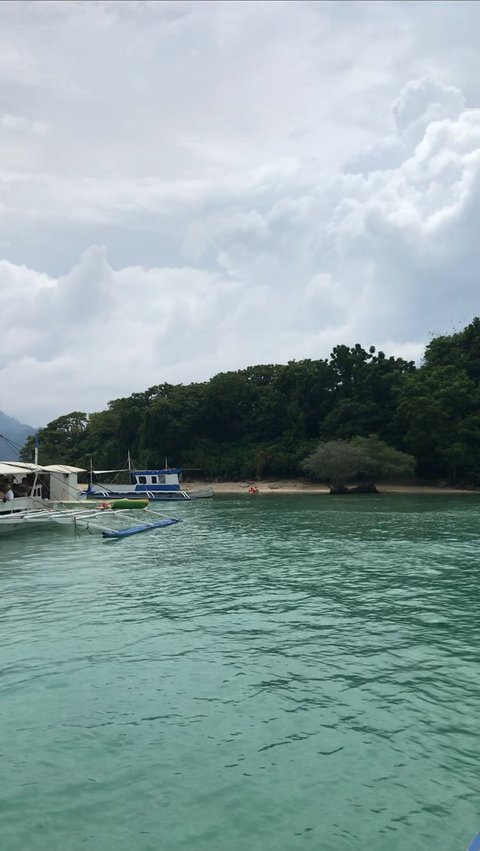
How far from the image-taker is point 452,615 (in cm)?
1540

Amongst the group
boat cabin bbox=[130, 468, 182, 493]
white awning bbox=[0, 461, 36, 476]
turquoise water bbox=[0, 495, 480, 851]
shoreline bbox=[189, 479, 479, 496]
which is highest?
white awning bbox=[0, 461, 36, 476]

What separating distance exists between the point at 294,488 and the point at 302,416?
Answer: 1052cm

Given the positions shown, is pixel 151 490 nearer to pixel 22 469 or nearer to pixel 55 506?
pixel 55 506

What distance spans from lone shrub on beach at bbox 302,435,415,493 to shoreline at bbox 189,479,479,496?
3.44m

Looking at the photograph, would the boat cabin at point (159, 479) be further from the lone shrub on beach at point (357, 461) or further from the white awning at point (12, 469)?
the white awning at point (12, 469)

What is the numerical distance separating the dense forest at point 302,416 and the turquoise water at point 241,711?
45.5 meters

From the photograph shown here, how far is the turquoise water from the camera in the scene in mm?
6855

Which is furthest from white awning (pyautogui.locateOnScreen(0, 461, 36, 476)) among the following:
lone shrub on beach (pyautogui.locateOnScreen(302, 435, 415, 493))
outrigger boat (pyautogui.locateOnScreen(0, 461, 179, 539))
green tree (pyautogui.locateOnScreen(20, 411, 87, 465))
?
green tree (pyautogui.locateOnScreen(20, 411, 87, 465))

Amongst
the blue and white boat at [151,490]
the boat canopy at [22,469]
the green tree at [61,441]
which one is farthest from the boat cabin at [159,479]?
the green tree at [61,441]

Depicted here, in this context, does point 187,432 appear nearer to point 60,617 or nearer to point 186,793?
point 60,617

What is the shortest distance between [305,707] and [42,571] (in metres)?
15.7

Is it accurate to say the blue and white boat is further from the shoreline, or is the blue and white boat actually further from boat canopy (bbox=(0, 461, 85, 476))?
boat canopy (bbox=(0, 461, 85, 476))

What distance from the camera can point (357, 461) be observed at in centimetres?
6131

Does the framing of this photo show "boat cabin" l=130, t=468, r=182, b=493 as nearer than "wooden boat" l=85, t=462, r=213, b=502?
No
